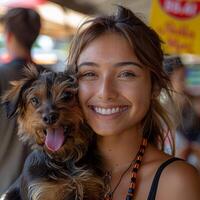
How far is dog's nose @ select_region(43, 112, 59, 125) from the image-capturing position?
7.10 ft

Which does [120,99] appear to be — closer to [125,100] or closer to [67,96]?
[125,100]

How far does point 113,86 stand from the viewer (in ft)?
6.30

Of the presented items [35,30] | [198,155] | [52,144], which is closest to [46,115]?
[52,144]

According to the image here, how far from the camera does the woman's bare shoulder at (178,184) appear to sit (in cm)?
184

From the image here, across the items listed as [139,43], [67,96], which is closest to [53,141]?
[67,96]

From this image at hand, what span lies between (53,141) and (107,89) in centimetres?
41

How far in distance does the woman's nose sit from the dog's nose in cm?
33

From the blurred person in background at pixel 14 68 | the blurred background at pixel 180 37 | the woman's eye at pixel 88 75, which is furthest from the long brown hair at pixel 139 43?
the blurred background at pixel 180 37

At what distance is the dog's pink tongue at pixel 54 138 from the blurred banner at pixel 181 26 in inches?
89.0

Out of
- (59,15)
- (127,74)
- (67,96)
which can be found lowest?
(59,15)

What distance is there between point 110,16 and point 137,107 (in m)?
0.45

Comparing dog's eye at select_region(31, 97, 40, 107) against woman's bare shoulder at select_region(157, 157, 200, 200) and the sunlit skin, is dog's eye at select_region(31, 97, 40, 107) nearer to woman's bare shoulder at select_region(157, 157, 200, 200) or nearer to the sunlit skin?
the sunlit skin

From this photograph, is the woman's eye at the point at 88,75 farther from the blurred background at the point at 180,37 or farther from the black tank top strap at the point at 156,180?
the blurred background at the point at 180,37

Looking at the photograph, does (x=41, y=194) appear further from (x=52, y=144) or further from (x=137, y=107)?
(x=137, y=107)
